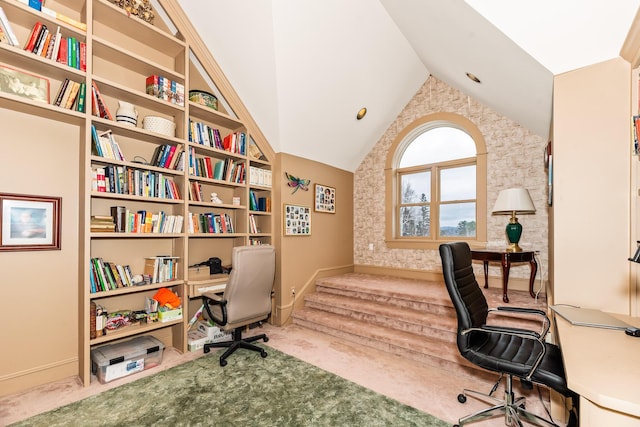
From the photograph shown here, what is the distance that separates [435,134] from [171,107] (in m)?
3.93

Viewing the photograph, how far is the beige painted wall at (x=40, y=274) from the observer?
2.38m

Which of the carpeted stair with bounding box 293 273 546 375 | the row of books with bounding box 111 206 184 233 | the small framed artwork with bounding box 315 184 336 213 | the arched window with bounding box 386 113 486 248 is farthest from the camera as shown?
the small framed artwork with bounding box 315 184 336 213

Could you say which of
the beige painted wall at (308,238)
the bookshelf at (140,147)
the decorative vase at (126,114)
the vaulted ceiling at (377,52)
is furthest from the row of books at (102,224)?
the vaulted ceiling at (377,52)

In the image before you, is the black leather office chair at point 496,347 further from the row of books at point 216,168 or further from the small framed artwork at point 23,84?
the small framed artwork at point 23,84

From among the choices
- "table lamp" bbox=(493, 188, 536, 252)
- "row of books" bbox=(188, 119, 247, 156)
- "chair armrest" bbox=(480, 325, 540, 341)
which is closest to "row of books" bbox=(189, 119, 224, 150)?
"row of books" bbox=(188, 119, 247, 156)

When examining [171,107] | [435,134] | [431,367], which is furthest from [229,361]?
[435,134]

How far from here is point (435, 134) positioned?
4906 mm

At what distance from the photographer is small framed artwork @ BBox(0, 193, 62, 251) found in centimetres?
236

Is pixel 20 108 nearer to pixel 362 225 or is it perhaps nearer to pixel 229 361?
pixel 229 361

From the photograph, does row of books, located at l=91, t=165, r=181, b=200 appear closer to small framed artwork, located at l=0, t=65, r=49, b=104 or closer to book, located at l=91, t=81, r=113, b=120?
book, located at l=91, t=81, r=113, b=120

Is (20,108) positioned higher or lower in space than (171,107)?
lower

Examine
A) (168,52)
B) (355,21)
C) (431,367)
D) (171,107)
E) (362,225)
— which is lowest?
(431,367)

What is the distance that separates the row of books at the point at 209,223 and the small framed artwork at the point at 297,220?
2.45 ft

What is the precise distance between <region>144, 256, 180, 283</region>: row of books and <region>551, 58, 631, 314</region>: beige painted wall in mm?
3376
